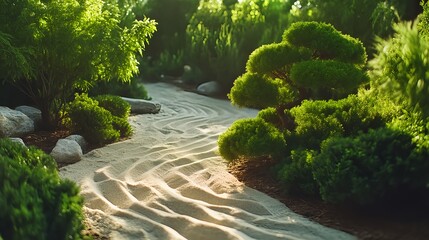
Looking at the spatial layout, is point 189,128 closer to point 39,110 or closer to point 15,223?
point 39,110

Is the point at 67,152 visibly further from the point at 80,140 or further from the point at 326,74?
the point at 326,74

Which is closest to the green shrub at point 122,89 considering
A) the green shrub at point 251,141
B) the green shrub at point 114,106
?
the green shrub at point 114,106

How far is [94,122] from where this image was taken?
639 cm

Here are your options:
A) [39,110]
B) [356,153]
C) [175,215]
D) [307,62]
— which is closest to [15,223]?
[175,215]

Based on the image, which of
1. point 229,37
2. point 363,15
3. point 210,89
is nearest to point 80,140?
point 210,89

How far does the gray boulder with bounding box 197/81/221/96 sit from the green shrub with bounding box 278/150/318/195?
764cm

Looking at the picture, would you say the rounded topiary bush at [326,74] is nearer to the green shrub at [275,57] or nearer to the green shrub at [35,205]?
the green shrub at [275,57]

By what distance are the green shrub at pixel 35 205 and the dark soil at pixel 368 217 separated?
180cm

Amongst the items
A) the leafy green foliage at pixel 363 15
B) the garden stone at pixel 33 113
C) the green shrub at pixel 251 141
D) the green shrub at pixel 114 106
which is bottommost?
the garden stone at pixel 33 113

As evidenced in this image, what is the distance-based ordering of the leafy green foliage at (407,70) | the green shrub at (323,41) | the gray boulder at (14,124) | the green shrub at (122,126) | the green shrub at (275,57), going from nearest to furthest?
the leafy green foliage at (407,70) < the green shrub at (275,57) < the green shrub at (323,41) < the gray boulder at (14,124) < the green shrub at (122,126)

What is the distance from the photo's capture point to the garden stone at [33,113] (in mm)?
7042

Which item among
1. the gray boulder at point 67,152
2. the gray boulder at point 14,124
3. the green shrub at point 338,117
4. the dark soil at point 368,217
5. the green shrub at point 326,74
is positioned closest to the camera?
the dark soil at point 368,217

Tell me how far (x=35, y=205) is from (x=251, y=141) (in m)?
2.45

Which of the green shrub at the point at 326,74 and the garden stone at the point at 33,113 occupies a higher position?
the green shrub at the point at 326,74
